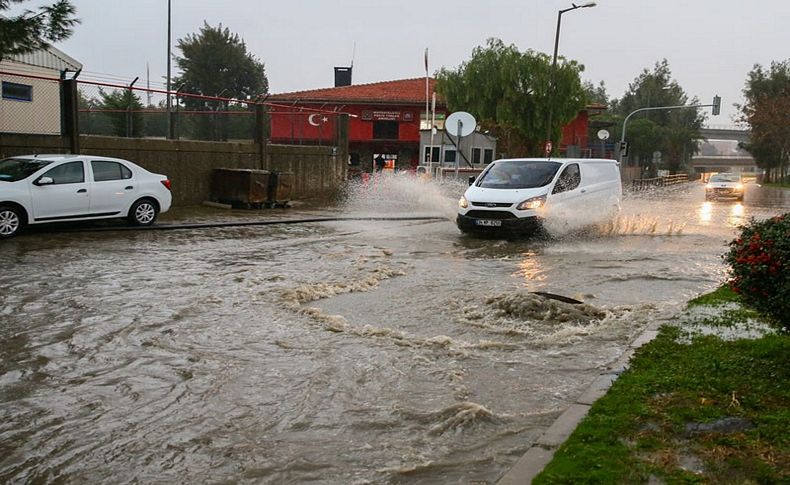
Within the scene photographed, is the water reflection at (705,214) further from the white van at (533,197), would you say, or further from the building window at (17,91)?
the building window at (17,91)

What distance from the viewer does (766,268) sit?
5.33 meters

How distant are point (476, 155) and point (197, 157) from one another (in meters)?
35.3

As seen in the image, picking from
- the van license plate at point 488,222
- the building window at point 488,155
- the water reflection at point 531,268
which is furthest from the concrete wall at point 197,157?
the building window at point 488,155

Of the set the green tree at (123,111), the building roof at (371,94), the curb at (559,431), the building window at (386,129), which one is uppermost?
the building roof at (371,94)

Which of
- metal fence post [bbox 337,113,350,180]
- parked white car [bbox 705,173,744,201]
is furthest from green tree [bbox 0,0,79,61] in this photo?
parked white car [bbox 705,173,744,201]

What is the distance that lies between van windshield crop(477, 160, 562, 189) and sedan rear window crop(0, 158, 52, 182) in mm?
8656

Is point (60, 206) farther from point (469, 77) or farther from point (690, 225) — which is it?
point (469, 77)

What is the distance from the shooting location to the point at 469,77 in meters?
46.7

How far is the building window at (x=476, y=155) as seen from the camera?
5381 cm

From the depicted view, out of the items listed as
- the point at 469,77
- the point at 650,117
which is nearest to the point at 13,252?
the point at 469,77

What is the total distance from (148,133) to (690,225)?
587 inches

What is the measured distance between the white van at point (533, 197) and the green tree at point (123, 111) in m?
9.19

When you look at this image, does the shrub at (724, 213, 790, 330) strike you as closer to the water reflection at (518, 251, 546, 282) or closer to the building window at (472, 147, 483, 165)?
the water reflection at (518, 251, 546, 282)

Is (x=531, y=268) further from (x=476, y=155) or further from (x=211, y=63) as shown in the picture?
(x=211, y=63)
